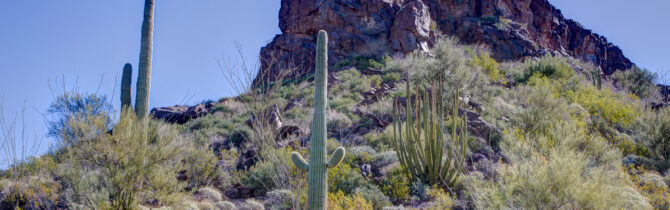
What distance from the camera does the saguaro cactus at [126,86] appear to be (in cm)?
846

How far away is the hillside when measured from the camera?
563 centimetres

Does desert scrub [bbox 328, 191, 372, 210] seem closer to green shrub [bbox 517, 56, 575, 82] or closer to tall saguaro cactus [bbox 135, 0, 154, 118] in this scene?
tall saguaro cactus [bbox 135, 0, 154, 118]

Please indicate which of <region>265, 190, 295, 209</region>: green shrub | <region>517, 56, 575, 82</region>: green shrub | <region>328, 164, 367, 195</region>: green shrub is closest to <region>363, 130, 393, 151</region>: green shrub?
<region>328, 164, 367, 195</region>: green shrub

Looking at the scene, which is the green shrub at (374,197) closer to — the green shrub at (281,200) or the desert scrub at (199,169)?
the green shrub at (281,200)

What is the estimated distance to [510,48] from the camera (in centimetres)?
2330

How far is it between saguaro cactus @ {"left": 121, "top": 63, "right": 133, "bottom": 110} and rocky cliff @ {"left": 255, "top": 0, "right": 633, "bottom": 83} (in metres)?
9.21

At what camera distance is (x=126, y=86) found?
28.4ft

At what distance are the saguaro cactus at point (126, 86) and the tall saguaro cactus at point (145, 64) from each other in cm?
98

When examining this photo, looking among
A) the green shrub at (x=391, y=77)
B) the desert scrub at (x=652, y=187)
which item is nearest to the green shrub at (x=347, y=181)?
the desert scrub at (x=652, y=187)

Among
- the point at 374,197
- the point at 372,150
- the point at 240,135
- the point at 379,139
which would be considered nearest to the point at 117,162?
the point at 374,197

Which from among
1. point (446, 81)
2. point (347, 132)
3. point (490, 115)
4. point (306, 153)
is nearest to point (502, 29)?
point (446, 81)

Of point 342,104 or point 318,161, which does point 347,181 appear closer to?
point 318,161

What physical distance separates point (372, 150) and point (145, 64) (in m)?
4.57

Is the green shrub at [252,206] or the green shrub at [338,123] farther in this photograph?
the green shrub at [338,123]
